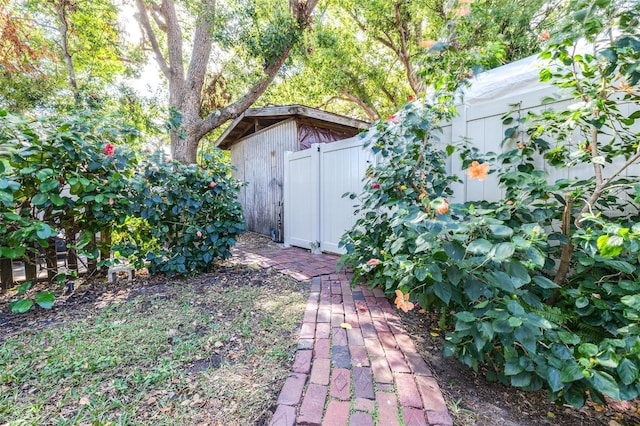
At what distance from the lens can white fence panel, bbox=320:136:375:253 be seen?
12.1 feet

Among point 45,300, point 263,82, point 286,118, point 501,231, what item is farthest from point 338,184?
point 263,82

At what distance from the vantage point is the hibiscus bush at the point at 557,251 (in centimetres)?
110

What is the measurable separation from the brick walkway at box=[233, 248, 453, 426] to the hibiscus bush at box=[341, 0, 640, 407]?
0.94ft

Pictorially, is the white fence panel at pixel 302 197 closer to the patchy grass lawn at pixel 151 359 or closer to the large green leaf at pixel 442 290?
the patchy grass lawn at pixel 151 359

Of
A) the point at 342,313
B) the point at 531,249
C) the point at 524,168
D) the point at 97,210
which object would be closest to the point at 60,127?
the point at 97,210

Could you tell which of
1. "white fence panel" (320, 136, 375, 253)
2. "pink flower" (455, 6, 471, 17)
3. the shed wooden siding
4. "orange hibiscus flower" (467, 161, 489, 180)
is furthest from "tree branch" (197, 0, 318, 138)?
"orange hibiscus flower" (467, 161, 489, 180)

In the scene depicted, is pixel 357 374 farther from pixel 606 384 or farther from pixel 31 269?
pixel 31 269

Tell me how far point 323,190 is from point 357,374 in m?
3.04

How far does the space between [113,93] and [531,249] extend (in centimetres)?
752

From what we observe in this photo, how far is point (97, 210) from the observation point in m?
2.47

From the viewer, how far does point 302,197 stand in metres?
4.65

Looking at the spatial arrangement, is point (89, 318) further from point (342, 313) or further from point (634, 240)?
point (634, 240)

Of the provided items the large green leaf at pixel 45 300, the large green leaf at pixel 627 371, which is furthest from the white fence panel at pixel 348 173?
the large green leaf at pixel 45 300

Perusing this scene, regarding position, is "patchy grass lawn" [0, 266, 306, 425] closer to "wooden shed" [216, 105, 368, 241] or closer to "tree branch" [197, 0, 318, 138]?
"wooden shed" [216, 105, 368, 241]
